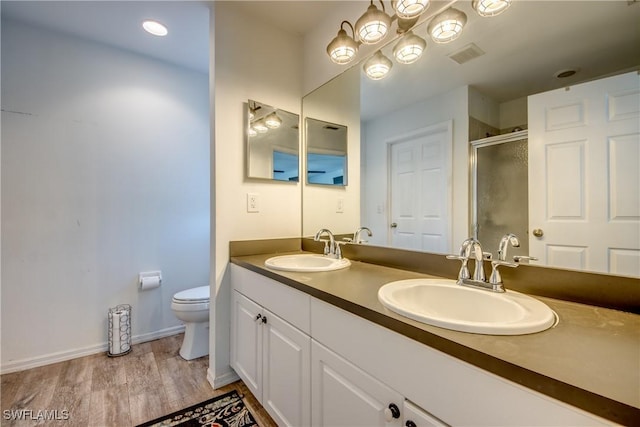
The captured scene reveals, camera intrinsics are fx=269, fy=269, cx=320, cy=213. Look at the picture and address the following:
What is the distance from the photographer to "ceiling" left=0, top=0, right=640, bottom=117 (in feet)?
2.76

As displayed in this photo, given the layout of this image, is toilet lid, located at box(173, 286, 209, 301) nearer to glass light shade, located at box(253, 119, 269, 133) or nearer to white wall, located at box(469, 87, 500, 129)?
glass light shade, located at box(253, 119, 269, 133)

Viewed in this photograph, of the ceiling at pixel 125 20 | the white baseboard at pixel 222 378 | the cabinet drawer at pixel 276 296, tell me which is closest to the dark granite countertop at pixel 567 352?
the cabinet drawer at pixel 276 296

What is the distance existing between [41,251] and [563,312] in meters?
2.83

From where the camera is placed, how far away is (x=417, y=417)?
26.2 inches

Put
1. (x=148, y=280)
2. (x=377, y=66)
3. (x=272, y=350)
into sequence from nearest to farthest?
(x=272, y=350) → (x=377, y=66) → (x=148, y=280)

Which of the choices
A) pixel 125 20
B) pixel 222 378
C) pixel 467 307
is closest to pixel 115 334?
pixel 222 378

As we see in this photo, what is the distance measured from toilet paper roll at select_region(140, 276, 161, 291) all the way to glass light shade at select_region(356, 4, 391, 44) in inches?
88.7

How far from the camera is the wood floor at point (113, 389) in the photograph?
1396 mm

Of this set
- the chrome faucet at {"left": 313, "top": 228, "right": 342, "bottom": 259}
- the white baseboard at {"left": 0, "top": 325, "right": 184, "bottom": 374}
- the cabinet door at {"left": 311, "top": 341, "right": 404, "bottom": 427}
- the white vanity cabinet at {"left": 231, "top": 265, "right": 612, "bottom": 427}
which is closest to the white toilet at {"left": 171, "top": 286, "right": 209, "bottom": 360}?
the white baseboard at {"left": 0, "top": 325, "right": 184, "bottom": 374}

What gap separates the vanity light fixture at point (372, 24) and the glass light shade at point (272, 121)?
0.77m

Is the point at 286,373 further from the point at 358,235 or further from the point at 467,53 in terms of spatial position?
the point at 467,53

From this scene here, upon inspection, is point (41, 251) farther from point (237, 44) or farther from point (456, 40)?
point (456, 40)

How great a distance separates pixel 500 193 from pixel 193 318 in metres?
2.01

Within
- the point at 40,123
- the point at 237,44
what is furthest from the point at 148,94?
the point at 237,44
